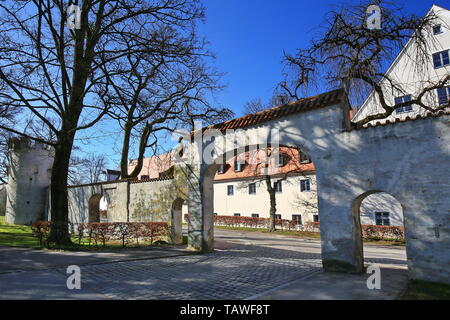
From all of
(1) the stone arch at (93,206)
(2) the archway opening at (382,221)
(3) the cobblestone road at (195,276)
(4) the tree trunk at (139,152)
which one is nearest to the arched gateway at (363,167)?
(3) the cobblestone road at (195,276)

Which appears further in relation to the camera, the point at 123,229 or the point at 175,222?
the point at 175,222

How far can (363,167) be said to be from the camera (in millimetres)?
8062

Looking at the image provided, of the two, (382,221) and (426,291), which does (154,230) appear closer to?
(426,291)

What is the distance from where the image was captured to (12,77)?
38.0ft

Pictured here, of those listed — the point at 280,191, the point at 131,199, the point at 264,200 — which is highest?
the point at 280,191

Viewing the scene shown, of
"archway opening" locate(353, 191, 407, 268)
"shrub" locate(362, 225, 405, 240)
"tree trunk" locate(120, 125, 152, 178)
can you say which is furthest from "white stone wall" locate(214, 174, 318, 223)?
"tree trunk" locate(120, 125, 152, 178)

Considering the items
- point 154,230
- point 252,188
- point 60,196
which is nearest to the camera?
point 60,196

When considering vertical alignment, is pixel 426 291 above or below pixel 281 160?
below

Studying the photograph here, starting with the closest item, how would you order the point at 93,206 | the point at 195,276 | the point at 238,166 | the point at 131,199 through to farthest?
1. the point at 195,276
2. the point at 131,199
3. the point at 93,206
4. the point at 238,166

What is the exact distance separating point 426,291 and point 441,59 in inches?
826

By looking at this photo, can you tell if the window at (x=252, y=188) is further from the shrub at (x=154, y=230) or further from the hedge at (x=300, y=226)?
the shrub at (x=154, y=230)

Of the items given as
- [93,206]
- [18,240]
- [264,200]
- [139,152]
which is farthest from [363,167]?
[264,200]
